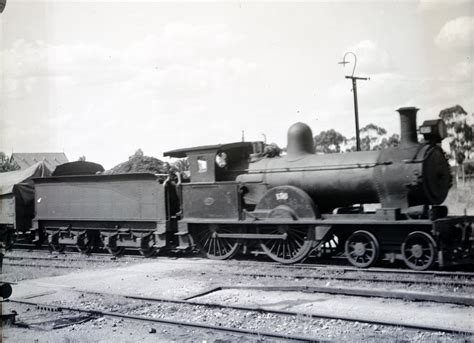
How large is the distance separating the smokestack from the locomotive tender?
0.02 meters

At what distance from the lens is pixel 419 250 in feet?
30.8

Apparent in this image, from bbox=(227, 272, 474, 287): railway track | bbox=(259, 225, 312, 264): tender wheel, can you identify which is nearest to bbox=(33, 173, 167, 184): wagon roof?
bbox=(259, 225, 312, 264): tender wheel

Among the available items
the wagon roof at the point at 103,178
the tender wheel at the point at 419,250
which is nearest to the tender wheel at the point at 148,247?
the wagon roof at the point at 103,178

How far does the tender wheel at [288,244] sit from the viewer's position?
35.7ft

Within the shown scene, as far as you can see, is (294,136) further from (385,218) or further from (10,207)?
(10,207)

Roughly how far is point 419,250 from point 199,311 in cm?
447

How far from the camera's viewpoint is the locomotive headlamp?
9.59 m

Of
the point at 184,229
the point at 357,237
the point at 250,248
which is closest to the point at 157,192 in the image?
the point at 184,229

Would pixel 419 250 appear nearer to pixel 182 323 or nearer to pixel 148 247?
pixel 182 323

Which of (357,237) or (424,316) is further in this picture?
(357,237)

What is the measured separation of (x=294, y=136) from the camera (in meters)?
11.5

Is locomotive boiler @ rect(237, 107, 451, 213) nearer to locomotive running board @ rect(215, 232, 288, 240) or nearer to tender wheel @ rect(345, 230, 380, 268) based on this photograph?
tender wheel @ rect(345, 230, 380, 268)

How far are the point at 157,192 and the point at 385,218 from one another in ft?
20.5

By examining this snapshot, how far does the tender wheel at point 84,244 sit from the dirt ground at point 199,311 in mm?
4242
